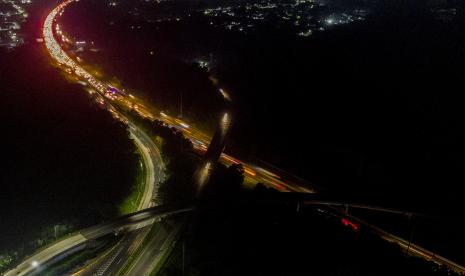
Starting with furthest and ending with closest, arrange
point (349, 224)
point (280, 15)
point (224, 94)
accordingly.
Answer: point (280, 15) → point (224, 94) → point (349, 224)

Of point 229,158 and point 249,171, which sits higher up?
point 229,158

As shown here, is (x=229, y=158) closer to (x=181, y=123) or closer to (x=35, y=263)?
(x=181, y=123)

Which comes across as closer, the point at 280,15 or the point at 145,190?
the point at 145,190

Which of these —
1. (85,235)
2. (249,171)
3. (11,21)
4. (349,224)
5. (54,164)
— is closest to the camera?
(85,235)

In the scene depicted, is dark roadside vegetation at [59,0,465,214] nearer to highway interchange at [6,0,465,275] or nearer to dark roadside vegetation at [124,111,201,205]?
highway interchange at [6,0,465,275]

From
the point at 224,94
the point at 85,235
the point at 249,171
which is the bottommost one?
the point at 249,171

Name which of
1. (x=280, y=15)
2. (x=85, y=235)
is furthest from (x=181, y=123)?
(x=280, y=15)

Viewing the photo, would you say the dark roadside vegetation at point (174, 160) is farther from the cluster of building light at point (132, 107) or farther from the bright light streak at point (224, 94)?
the bright light streak at point (224, 94)
